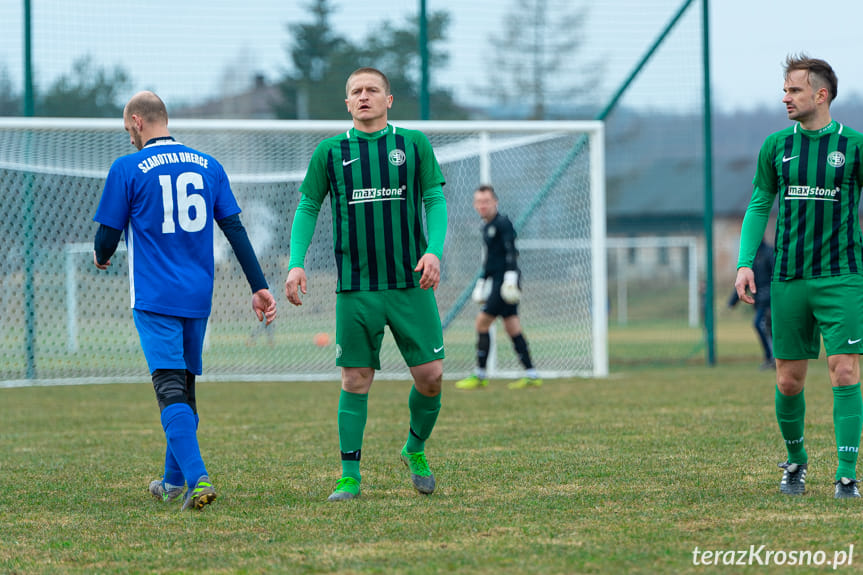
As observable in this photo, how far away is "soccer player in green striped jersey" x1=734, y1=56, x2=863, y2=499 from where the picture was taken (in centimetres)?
480

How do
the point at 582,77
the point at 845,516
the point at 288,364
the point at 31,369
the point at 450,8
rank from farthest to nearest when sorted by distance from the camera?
the point at 582,77 < the point at 450,8 < the point at 288,364 < the point at 31,369 < the point at 845,516

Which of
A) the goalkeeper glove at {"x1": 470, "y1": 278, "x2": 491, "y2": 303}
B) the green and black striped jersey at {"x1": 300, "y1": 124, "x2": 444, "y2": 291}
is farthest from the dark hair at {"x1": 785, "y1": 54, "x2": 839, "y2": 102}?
the goalkeeper glove at {"x1": 470, "y1": 278, "x2": 491, "y2": 303}

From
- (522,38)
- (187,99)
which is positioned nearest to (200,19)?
(187,99)

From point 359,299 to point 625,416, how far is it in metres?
4.03

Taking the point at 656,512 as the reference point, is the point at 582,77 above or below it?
above

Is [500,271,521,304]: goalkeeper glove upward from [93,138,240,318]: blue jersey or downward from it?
downward

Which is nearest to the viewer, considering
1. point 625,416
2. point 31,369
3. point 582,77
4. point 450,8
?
point 625,416

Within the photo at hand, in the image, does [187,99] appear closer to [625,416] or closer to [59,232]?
[59,232]

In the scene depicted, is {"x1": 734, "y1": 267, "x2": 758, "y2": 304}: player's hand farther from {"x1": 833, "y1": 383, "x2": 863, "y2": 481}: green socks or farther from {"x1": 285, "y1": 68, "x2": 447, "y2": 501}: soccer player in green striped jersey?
{"x1": 285, "y1": 68, "x2": 447, "y2": 501}: soccer player in green striped jersey

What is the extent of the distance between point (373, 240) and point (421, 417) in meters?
0.91

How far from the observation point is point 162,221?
4910mm

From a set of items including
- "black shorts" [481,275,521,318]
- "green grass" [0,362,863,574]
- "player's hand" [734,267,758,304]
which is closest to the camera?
"green grass" [0,362,863,574]

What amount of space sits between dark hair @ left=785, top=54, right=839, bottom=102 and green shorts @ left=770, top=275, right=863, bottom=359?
898 mm

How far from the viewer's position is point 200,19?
45.3 feet
